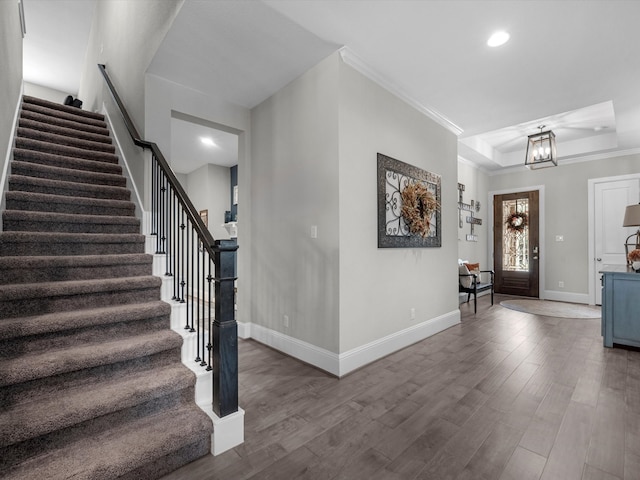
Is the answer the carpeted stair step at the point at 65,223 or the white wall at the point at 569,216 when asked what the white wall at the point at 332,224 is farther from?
the white wall at the point at 569,216

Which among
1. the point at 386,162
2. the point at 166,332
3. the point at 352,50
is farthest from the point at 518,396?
the point at 352,50

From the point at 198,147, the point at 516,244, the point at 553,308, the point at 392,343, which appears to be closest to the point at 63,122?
the point at 198,147

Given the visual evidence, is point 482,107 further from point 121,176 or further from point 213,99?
point 121,176

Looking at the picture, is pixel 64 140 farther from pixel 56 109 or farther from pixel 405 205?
pixel 405 205

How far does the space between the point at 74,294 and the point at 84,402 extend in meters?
0.84

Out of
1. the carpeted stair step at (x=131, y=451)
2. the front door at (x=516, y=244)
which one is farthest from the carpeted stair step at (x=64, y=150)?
the front door at (x=516, y=244)

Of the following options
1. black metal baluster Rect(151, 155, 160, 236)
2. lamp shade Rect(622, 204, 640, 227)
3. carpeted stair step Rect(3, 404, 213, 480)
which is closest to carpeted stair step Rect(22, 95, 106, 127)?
black metal baluster Rect(151, 155, 160, 236)

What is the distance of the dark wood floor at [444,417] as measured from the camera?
163 centimetres

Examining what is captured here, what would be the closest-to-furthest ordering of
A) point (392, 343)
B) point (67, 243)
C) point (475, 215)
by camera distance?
point (67, 243) < point (392, 343) < point (475, 215)

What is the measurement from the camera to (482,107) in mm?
3873

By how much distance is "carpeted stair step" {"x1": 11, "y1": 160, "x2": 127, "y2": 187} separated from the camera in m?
2.96

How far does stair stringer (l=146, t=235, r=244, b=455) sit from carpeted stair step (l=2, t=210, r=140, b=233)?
3.12 ft

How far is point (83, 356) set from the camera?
1.76m

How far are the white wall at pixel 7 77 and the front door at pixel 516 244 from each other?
26.1 ft
